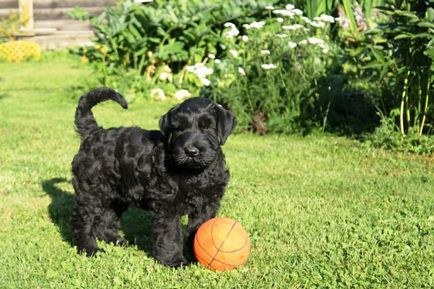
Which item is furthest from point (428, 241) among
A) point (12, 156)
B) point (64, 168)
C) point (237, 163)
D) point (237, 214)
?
point (12, 156)

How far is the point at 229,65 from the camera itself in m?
11.1

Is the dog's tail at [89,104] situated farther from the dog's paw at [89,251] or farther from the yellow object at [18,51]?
the yellow object at [18,51]

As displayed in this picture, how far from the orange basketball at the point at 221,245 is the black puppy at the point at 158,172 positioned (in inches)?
9.1

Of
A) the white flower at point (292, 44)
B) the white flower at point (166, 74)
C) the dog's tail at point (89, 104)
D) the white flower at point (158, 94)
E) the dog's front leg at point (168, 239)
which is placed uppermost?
the dog's tail at point (89, 104)

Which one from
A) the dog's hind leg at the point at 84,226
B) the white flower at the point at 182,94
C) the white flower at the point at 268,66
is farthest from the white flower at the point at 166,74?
the dog's hind leg at the point at 84,226

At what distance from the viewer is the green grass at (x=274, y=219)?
5.11 m

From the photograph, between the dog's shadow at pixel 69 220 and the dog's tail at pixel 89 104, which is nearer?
the dog's tail at pixel 89 104

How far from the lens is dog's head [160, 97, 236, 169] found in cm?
508

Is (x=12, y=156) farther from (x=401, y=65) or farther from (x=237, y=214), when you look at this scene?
(x=401, y=65)

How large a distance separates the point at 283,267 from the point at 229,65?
6.23 m

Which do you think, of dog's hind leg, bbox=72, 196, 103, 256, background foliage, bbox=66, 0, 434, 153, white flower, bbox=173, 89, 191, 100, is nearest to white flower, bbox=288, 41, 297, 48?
background foliage, bbox=66, 0, 434, 153

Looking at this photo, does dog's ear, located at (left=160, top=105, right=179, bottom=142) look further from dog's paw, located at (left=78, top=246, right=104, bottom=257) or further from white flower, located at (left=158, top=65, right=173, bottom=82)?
white flower, located at (left=158, top=65, right=173, bottom=82)

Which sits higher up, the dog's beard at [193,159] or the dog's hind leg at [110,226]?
the dog's beard at [193,159]

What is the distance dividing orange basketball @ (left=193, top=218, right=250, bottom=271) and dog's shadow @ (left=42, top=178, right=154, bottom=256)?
76cm
